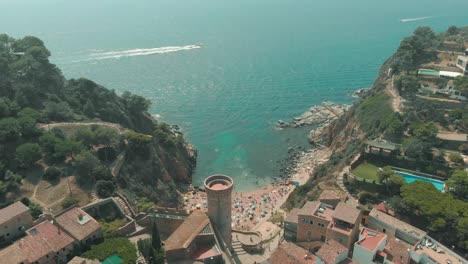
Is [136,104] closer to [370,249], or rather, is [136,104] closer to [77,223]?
[77,223]

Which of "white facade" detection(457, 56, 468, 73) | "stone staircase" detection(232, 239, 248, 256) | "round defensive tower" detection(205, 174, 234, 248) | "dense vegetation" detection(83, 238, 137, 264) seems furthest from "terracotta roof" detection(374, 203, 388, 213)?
"white facade" detection(457, 56, 468, 73)

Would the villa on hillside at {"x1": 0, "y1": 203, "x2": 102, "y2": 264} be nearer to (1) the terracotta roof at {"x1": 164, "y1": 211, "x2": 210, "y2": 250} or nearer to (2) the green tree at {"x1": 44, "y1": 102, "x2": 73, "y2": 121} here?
(1) the terracotta roof at {"x1": 164, "y1": 211, "x2": 210, "y2": 250}

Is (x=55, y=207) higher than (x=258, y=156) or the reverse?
higher

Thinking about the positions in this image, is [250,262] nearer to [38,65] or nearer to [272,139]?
[272,139]

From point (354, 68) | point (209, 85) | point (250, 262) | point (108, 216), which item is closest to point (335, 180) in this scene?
point (250, 262)

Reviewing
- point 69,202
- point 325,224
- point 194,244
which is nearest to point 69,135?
point 69,202
